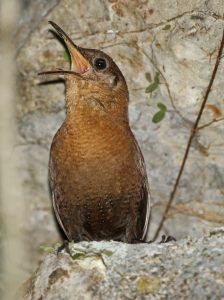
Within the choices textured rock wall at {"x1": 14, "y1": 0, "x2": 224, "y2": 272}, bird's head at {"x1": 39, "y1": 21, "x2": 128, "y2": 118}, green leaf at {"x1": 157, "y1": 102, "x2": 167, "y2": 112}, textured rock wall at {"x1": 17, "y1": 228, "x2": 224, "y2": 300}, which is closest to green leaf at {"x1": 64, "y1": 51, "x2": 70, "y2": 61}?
textured rock wall at {"x1": 14, "y1": 0, "x2": 224, "y2": 272}

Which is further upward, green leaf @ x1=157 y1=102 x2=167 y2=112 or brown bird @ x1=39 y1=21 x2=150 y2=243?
green leaf @ x1=157 y1=102 x2=167 y2=112

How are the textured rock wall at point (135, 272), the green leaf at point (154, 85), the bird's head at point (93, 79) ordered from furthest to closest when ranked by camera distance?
the green leaf at point (154, 85) → the bird's head at point (93, 79) → the textured rock wall at point (135, 272)

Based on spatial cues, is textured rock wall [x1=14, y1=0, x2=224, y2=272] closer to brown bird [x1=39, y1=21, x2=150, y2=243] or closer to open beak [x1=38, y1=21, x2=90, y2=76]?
brown bird [x1=39, y1=21, x2=150, y2=243]

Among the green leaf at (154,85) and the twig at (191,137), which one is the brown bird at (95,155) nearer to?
the green leaf at (154,85)

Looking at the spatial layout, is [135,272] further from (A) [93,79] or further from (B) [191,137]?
(B) [191,137]

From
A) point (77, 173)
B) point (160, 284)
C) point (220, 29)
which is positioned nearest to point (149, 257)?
point (160, 284)

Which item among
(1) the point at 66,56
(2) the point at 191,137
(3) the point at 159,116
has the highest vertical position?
(1) the point at 66,56

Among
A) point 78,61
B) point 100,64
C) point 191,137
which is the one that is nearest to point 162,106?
point 191,137

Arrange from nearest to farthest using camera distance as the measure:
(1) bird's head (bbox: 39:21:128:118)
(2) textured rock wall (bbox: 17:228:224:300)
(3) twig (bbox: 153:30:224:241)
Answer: (2) textured rock wall (bbox: 17:228:224:300), (1) bird's head (bbox: 39:21:128:118), (3) twig (bbox: 153:30:224:241)

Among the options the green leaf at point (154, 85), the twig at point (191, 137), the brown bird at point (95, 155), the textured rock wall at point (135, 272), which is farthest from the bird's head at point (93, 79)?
the textured rock wall at point (135, 272)
